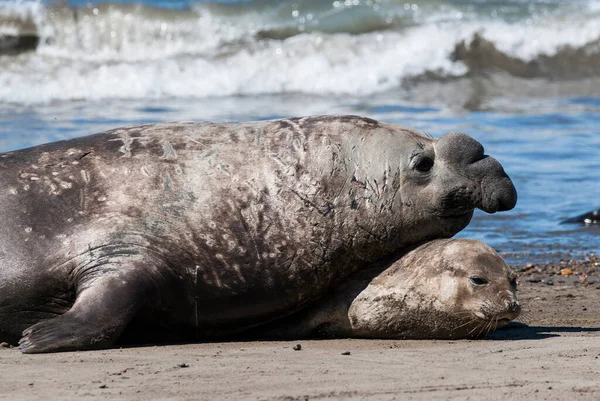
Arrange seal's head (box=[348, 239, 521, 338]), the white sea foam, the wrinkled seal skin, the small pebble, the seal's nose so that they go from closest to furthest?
the wrinkled seal skin → seal's head (box=[348, 239, 521, 338]) → the seal's nose → the small pebble → the white sea foam

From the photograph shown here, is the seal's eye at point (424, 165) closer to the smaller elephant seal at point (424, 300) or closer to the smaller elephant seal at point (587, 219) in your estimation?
the smaller elephant seal at point (424, 300)

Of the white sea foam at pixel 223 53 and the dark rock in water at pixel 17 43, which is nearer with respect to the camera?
the white sea foam at pixel 223 53

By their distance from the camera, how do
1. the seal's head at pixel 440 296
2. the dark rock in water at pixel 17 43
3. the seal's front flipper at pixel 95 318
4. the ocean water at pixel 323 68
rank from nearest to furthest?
the seal's front flipper at pixel 95 318 → the seal's head at pixel 440 296 → the ocean water at pixel 323 68 → the dark rock in water at pixel 17 43

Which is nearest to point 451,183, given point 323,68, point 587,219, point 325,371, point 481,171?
point 481,171

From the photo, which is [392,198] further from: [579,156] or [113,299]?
[579,156]

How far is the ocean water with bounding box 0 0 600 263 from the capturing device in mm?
15461

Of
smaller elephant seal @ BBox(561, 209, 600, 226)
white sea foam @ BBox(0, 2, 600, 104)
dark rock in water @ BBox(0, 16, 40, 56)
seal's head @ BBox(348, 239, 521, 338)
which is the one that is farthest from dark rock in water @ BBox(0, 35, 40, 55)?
seal's head @ BBox(348, 239, 521, 338)

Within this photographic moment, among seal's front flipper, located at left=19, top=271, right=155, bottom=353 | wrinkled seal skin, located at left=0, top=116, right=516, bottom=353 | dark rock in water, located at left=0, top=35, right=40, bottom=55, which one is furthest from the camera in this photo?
dark rock in water, located at left=0, top=35, right=40, bottom=55

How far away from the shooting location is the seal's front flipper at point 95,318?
5688 mm

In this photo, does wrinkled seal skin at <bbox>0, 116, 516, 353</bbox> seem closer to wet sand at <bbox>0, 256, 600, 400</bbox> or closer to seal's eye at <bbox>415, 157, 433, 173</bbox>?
seal's eye at <bbox>415, 157, 433, 173</bbox>

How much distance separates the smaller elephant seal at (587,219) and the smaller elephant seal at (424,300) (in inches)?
167

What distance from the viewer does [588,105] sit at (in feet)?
60.3

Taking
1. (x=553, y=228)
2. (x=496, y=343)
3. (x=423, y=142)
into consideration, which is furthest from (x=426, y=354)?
(x=553, y=228)

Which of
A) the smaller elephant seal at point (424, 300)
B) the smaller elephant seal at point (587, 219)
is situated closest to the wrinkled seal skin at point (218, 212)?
the smaller elephant seal at point (424, 300)
